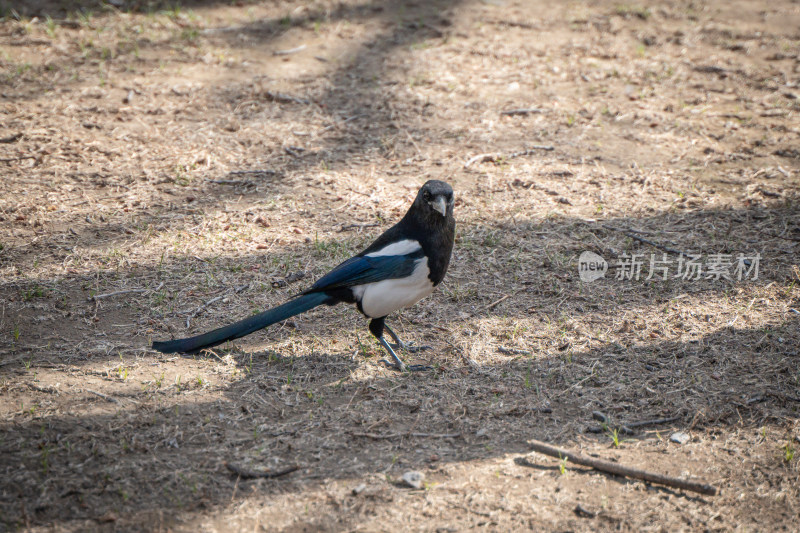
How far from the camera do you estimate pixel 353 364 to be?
4219 mm

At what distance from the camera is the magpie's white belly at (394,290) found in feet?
13.4

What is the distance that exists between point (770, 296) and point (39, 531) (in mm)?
4644

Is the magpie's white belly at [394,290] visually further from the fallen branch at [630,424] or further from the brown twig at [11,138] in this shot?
the brown twig at [11,138]

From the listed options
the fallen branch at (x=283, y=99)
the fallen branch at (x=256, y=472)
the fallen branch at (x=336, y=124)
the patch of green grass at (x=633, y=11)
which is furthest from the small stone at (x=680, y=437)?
the patch of green grass at (x=633, y=11)

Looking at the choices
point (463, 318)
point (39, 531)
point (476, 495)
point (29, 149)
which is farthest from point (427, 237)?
point (29, 149)

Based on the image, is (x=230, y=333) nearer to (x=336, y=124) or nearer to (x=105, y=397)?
(x=105, y=397)

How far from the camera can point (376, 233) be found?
5441mm

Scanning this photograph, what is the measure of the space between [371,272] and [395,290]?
0.18m

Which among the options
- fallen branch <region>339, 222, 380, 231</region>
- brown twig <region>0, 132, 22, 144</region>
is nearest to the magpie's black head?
fallen branch <region>339, 222, 380, 231</region>

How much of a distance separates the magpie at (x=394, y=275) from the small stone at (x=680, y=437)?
1462 millimetres

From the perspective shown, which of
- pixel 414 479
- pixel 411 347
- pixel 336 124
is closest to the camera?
pixel 414 479

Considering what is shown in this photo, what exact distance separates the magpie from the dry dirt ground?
A: 325 mm

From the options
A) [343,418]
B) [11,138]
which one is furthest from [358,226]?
[11,138]

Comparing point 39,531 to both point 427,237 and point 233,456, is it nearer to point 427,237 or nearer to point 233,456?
point 233,456
